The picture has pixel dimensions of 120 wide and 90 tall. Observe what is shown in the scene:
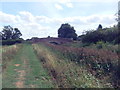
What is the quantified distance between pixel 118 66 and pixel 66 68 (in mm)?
2209

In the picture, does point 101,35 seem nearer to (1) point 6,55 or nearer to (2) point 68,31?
(1) point 6,55

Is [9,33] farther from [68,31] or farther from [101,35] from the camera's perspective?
[101,35]

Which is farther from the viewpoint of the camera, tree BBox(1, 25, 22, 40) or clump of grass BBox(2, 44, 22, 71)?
tree BBox(1, 25, 22, 40)

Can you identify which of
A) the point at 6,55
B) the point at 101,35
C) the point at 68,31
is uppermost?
the point at 68,31

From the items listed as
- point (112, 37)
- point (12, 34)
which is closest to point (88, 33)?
point (112, 37)

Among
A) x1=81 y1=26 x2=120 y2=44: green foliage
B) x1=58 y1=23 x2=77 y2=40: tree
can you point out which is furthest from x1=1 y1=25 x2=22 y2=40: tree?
x1=81 y1=26 x2=120 y2=44: green foliage

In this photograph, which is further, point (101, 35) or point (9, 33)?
point (9, 33)

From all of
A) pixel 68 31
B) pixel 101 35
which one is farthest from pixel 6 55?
pixel 68 31

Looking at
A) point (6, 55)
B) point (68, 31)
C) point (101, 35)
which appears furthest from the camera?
point (68, 31)

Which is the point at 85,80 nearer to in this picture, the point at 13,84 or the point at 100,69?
the point at 100,69

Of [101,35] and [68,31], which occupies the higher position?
[68,31]

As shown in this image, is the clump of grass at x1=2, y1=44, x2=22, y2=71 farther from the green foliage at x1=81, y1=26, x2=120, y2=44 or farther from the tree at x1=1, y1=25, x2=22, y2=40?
the tree at x1=1, y1=25, x2=22, y2=40

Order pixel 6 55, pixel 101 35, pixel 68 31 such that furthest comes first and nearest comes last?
pixel 68 31
pixel 101 35
pixel 6 55

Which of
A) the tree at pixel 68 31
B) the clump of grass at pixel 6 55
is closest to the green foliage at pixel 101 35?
the clump of grass at pixel 6 55
